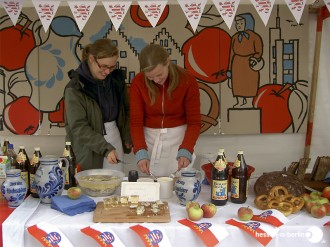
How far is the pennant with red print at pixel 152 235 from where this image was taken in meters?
1.49

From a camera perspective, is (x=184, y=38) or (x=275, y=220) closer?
(x=275, y=220)

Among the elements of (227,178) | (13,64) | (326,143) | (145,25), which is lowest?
(326,143)

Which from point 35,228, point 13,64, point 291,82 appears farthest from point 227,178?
point 13,64

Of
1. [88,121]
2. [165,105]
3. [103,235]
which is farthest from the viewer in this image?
[88,121]

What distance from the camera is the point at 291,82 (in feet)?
10.8

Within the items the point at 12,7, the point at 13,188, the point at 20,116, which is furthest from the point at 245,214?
the point at 20,116

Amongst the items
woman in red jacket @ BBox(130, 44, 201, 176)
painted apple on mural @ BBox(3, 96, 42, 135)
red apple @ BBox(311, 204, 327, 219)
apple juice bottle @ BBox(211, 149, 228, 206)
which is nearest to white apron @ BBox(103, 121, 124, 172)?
Result: woman in red jacket @ BBox(130, 44, 201, 176)

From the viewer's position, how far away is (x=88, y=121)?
8.24 feet

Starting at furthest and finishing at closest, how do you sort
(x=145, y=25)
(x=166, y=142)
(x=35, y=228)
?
(x=145, y=25), (x=166, y=142), (x=35, y=228)

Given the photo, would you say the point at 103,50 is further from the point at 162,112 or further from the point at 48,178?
the point at 48,178

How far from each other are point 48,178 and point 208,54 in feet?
6.29

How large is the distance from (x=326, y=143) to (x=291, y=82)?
1.97ft

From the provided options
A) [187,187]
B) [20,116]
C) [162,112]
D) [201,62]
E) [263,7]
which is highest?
[263,7]

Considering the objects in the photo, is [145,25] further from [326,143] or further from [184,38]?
[326,143]
